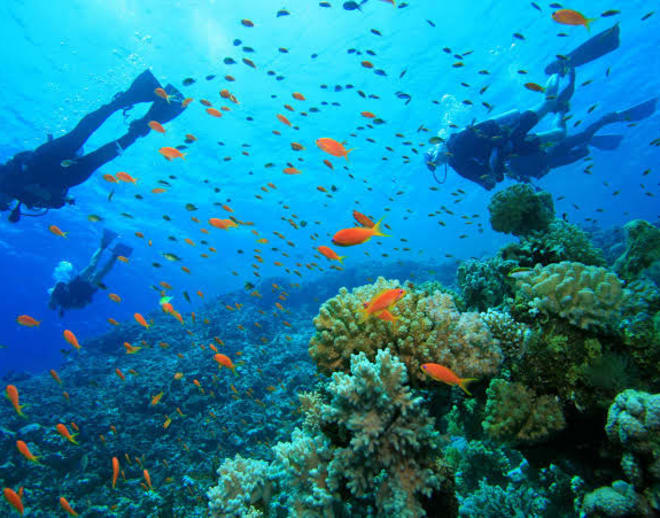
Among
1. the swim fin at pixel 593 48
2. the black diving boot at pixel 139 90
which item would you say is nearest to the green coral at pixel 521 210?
the swim fin at pixel 593 48

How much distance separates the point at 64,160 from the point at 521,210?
13.9 m

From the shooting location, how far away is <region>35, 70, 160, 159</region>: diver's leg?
1028cm

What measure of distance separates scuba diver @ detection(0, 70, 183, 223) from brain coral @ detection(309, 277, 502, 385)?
1017cm

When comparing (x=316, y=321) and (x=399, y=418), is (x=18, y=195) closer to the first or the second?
(x=316, y=321)

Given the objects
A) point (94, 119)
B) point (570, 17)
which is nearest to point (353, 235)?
point (570, 17)

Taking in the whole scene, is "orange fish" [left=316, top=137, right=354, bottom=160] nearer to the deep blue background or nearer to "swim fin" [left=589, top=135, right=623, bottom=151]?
the deep blue background

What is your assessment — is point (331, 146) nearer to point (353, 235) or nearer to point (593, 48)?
point (353, 235)

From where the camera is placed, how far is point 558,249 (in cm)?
470

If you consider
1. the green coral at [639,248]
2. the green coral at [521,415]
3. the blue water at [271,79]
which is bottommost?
the green coral at [521,415]

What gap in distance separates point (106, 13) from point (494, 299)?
23.2 m

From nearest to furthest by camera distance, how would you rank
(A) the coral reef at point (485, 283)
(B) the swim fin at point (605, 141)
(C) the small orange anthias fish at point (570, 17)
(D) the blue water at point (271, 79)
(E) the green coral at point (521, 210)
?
(A) the coral reef at point (485, 283) < (C) the small orange anthias fish at point (570, 17) < (E) the green coral at point (521, 210) < (D) the blue water at point (271, 79) < (B) the swim fin at point (605, 141)

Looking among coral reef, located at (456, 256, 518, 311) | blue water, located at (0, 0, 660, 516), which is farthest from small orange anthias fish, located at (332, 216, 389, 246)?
blue water, located at (0, 0, 660, 516)

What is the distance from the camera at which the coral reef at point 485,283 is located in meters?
4.99

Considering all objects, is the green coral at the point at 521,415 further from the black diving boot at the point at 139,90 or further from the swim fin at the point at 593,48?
the swim fin at the point at 593,48
